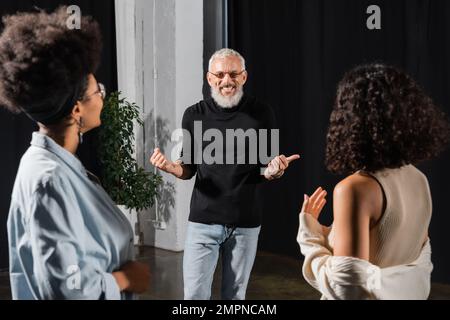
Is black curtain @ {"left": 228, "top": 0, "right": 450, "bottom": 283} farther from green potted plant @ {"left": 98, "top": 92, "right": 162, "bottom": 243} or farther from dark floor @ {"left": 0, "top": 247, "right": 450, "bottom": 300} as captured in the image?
green potted plant @ {"left": 98, "top": 92, "right": 162, "bottom": 243}

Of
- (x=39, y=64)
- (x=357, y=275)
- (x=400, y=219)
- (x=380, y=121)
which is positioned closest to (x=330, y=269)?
(x=357, y=275)

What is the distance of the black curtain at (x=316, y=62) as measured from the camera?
4039 millimetres

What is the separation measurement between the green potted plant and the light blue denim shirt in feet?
11.4

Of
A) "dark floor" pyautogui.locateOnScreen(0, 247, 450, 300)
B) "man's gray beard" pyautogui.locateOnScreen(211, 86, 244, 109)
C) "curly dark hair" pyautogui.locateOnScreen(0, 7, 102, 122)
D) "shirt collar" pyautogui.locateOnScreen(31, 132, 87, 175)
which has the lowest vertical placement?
"dark floor" pyautogui.locateOnScreen(0, 247, 450, 300)

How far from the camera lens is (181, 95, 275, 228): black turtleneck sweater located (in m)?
2.25

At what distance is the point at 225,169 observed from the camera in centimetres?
229

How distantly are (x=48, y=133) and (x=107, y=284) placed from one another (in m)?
0.37

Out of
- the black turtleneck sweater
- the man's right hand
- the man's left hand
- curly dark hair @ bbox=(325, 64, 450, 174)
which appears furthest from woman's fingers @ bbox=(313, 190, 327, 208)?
the black turtleneck sweater

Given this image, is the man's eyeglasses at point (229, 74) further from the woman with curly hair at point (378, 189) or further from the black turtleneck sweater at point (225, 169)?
the woman with curly hair at point (378, 189)

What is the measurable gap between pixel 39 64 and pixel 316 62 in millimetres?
3593

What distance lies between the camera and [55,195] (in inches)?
47.6

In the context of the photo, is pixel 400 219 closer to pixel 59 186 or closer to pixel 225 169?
pixel 59 186

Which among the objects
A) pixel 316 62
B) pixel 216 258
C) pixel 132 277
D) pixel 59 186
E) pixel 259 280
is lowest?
pixel 259 280
